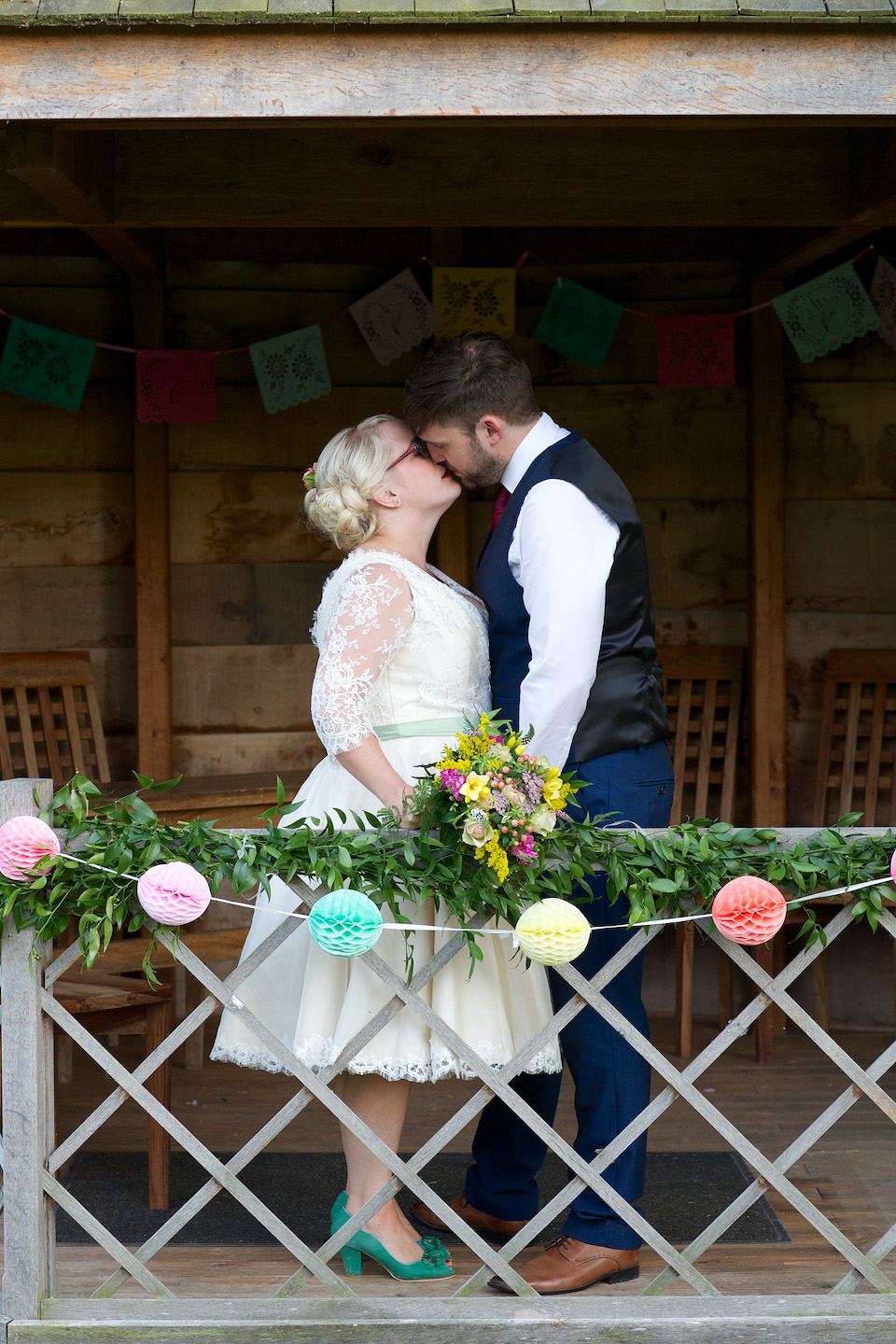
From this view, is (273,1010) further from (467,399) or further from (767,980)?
(467,399)

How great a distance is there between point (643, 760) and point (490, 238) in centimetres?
246

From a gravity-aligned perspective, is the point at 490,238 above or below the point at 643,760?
above

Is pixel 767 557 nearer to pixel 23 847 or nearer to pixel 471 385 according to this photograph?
pixel 471 385

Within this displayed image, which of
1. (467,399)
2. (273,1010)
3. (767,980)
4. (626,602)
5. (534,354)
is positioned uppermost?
(534,354)

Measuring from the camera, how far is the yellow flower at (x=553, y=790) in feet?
6.33

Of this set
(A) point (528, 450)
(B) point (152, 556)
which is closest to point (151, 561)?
(B) point (152, 556)

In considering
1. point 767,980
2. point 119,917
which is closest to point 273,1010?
point 119,917

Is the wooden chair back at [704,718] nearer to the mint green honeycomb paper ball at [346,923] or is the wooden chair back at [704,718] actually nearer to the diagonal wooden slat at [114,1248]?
the mint green honeycomb paper ball at [346,923]

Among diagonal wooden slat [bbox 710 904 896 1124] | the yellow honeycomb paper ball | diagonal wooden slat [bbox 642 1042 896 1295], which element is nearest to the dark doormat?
diagonal wooden slat [bbox 642 1042 896 1295]

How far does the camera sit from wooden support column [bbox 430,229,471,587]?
4078 millimetres

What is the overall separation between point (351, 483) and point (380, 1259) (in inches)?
54.3

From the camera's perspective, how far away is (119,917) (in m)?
2.01

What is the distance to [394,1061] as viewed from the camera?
222 cm

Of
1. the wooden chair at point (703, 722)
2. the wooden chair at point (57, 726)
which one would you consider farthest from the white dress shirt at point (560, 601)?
the wooden chair at point (703, 722)
